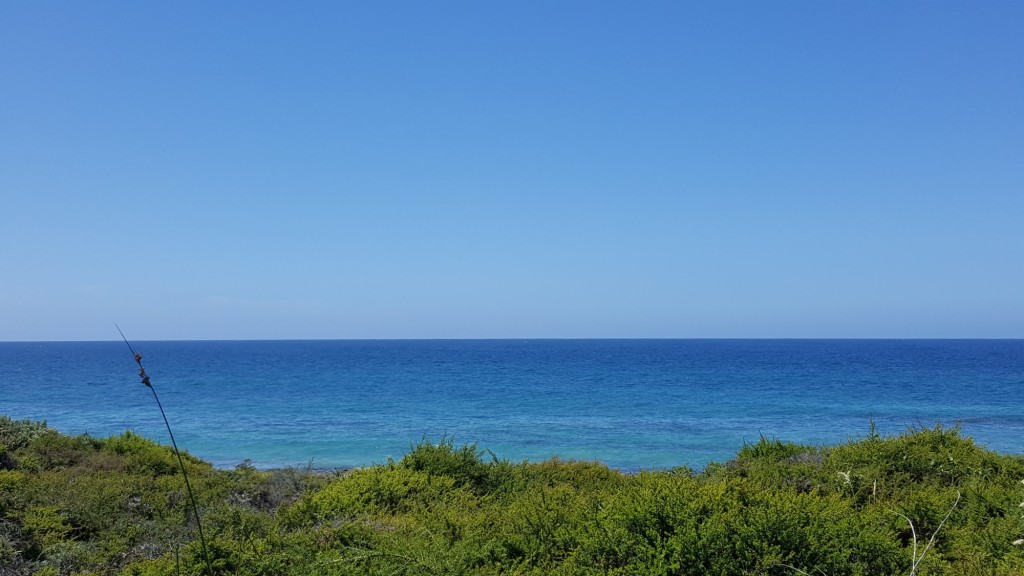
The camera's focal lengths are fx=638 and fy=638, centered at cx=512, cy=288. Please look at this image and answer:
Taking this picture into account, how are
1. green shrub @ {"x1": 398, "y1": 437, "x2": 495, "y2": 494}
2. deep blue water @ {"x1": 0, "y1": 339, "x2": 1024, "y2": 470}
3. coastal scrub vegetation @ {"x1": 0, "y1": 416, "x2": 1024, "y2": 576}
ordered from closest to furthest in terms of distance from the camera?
coastal scrub vegetation @ {"x1": 0, "y1": 416, "x2": 1024, "y2": 576} → green shrub @ {"x1": 398, "y1": 437, "x2": 495, "y2": 494} → deep blue water @ {"x1": 0, "y1": 339, "x2": 1024, "y2": 470}

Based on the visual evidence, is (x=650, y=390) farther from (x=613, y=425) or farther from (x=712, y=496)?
(x=712, y=496)

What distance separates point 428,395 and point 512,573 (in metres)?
48.3

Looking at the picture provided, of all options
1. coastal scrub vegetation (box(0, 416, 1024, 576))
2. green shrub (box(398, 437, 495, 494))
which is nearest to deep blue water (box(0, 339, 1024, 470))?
coastal scrub vegetation (box(0, 416, 1024, 576))

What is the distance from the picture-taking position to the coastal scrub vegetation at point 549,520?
5.25 meters

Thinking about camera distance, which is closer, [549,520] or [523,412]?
[549,520]

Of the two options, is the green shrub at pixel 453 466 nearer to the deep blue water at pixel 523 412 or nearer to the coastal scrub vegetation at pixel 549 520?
the coastal scrub vegetation at pixel 549 520

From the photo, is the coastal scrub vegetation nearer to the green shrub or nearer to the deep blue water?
the green shrub

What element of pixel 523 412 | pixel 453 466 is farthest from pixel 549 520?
pixel 523 412

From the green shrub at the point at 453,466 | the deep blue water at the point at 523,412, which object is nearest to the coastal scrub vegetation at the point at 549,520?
the green shrub at the point at 453,466

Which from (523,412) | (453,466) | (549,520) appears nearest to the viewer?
(549,520)

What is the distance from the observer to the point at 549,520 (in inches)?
243

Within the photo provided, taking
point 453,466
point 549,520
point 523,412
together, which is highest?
point 549,520

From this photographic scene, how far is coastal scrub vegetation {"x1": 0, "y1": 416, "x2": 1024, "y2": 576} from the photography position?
17.2ft

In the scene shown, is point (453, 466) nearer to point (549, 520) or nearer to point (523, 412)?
point (549, 520)
